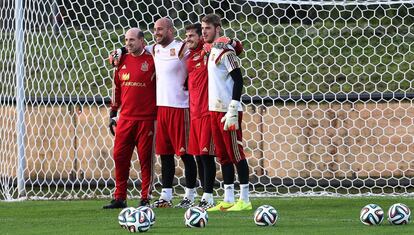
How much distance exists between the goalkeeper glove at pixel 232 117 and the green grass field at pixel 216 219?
2.85ft

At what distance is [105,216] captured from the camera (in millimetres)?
10742

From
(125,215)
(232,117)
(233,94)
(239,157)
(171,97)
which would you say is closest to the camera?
(125,215)

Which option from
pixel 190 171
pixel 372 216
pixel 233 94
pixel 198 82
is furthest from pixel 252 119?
pixel 372 216

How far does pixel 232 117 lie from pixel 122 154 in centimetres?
161

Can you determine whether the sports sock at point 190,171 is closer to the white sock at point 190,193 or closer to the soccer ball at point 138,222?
the white sock at point 190,193

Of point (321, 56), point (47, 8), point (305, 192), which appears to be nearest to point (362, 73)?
point (321, 56)

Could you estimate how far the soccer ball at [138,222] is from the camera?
8.84 meters

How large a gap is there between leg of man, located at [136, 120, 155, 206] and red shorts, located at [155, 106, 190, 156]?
3.5 inches

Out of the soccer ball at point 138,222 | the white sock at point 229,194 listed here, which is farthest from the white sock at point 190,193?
the soccer ball at point 138,222

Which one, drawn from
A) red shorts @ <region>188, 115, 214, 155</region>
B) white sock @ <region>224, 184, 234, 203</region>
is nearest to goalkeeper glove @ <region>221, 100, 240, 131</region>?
red shorts @ <region>188, 115, 214, 155</region>

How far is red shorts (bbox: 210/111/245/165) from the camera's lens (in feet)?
36.2

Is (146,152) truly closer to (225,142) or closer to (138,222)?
(225,142)

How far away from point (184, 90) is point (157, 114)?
40 centimetres

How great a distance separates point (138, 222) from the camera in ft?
29.0
